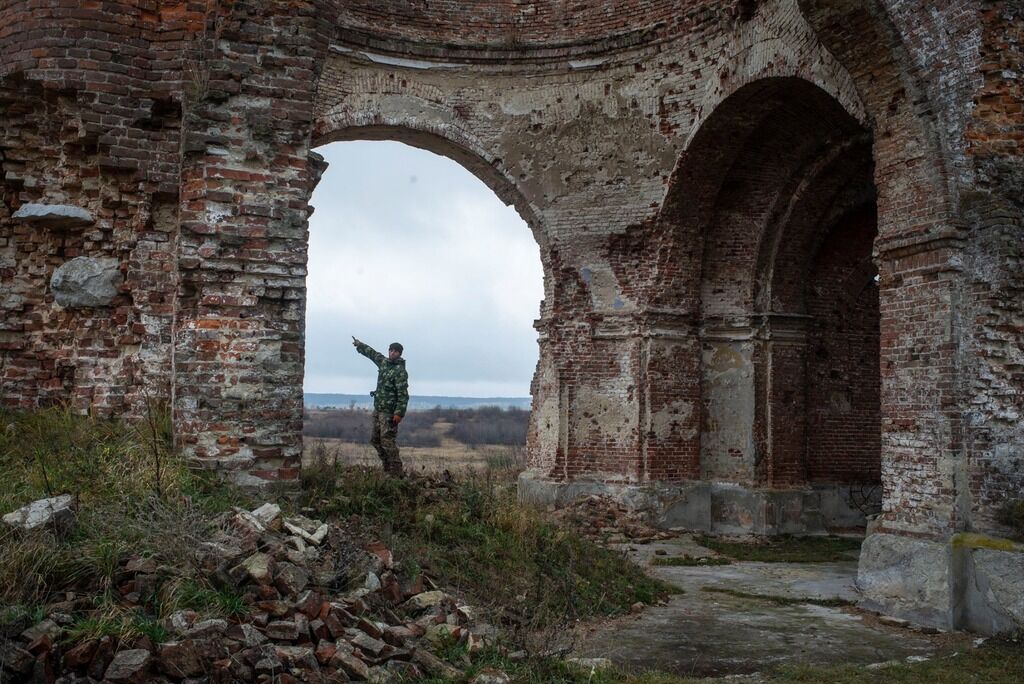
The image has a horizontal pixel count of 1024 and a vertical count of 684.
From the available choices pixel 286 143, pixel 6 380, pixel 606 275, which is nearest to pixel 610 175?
pixel 606 275

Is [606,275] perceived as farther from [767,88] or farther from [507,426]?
[507,426]

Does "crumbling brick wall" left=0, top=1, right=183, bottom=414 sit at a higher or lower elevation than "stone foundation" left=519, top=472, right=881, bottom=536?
higher

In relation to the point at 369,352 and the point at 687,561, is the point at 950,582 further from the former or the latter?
the point at 369,352

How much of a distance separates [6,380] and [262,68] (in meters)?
3.49

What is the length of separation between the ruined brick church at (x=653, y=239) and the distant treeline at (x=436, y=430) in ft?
82.7

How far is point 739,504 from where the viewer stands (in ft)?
42.0

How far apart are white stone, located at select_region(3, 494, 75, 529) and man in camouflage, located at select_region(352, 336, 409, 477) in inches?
252

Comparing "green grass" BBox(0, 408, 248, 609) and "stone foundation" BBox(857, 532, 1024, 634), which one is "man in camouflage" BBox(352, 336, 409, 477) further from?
"stone foundation" BBox(857, 532, 1024, 634)

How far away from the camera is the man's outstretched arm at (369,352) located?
11.9 metres

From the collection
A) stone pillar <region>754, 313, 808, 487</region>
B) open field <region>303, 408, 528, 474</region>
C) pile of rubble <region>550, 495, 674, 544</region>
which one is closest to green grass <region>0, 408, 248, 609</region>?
pile of rubble <region>550, 495, 674, 544</region>

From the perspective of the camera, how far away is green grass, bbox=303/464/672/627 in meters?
6.57

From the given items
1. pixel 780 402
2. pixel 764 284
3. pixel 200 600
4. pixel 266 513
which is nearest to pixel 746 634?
pixel 266 513

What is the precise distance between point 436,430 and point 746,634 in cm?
4475

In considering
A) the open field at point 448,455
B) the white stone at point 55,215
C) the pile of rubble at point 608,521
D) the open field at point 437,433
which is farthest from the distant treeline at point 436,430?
the white stone at point 55,215
